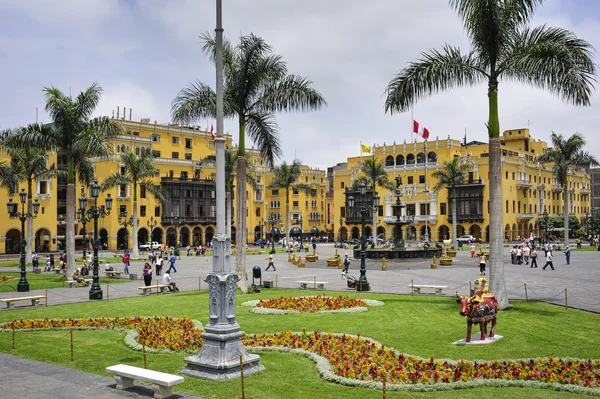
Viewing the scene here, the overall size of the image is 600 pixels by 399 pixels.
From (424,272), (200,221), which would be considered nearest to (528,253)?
(424,272)

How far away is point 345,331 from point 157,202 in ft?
217

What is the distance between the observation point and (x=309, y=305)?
1925cm

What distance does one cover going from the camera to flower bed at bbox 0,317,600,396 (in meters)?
9.74

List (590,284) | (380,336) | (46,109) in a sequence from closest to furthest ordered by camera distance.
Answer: (380,336) → (590,284) → (46,109)

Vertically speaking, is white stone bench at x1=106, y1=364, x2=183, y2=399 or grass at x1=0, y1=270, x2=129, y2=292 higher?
white stone bench at x1=106, y1=364, x2=183, y2=399

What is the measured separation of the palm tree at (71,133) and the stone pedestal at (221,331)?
21.0 metres

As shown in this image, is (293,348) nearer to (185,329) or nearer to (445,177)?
(185,329)

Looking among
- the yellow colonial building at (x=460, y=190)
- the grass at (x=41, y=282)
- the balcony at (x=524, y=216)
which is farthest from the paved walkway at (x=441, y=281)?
the balcony at (x=524, y=216)

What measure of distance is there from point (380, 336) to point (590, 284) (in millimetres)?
17623

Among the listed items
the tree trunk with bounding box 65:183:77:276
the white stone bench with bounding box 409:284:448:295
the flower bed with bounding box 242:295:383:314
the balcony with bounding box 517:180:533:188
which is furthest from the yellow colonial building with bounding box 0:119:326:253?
the flower bed with bounding box 242:295:383:314

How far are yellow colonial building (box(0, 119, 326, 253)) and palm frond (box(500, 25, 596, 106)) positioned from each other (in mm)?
52102

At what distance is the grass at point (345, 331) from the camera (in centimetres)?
967

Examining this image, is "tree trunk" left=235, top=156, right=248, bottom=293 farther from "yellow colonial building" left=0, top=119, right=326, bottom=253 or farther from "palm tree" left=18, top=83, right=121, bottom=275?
"yellow colonial building" left=0, top=119, right=326, bottom=253

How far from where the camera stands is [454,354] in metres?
12.0
